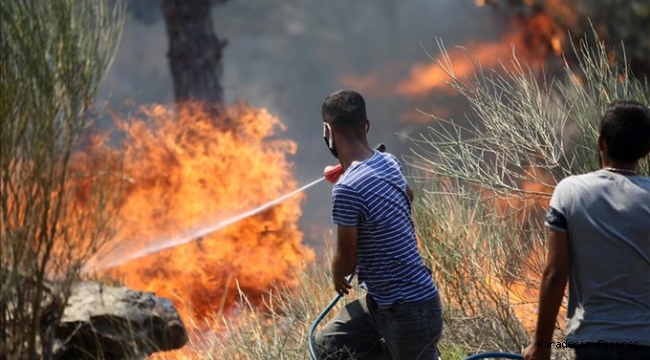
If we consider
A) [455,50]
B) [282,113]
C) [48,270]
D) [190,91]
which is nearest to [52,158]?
[48,270]

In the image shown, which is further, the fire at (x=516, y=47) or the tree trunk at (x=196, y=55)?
the fire at (x=516, y=47)

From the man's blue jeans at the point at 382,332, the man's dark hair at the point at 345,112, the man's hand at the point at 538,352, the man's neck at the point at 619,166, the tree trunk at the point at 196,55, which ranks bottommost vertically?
the man's blue jeans at the point at 382,332

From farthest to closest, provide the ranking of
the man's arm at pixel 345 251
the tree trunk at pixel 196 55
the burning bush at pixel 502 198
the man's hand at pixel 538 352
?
the tree trunk at pixel 196 55
the burning bush at pixel 502 198
the man's arm at pixel 345 251
the man's hand at pixel 538 352

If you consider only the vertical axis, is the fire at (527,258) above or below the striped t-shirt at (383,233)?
below

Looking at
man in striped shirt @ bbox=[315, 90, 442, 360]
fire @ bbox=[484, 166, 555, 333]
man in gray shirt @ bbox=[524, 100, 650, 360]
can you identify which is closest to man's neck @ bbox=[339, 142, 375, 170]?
man in striped shirt @ bbox=[315, 90, 442, 360]

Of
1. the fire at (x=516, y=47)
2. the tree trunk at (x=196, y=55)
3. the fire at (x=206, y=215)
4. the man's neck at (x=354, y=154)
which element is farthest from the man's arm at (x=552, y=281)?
the fire at (x=516, y=47)

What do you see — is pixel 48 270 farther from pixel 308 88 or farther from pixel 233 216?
pixel 308 88

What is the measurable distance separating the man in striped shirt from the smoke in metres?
9.23

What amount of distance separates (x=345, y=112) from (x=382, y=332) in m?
0.95

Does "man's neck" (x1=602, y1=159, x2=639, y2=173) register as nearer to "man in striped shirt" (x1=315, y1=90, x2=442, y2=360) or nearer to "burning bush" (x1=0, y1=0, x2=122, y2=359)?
"man in striped shirt" (x1=315, y1=90, x2=442, y2=360)

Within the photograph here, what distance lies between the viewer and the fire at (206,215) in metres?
10.5

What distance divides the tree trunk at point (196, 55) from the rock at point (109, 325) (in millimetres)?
8290

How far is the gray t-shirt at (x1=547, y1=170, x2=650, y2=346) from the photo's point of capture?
316 cm

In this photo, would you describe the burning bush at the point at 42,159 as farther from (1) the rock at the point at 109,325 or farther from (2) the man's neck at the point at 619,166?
(2) the man's neck at the point at 619,166
